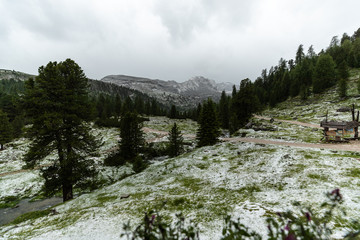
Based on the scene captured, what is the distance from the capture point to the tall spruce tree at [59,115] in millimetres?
14969

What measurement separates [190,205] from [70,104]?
14.9 metres

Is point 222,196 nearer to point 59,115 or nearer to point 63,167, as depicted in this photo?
point 63,167

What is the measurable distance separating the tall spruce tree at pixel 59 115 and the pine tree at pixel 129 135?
59.3ft

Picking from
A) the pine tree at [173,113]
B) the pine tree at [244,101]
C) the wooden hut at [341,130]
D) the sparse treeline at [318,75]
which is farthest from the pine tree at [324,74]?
the pine tree at [173,113]

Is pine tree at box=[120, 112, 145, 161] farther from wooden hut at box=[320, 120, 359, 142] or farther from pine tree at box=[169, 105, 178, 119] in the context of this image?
pine tree at box=[169, 105, 178, 119]

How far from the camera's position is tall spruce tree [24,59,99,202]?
49.1 feet

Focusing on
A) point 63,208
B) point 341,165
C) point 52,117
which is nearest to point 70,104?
point 52,117

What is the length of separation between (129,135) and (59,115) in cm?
2178

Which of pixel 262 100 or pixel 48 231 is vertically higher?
pixel 262 100

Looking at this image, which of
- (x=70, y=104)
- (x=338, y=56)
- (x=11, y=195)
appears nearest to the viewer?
(x=70, y=104)

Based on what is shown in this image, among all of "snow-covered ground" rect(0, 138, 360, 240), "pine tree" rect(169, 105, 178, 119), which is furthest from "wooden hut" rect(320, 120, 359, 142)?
"pine tree" rect(169, 105, 178, 119)

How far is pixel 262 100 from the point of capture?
109062mm

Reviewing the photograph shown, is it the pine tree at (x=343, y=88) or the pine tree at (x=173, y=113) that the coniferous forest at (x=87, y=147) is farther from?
the pine tree at (x=173, y=113)

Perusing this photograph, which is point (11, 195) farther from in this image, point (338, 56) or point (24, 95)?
point (338, 56)
